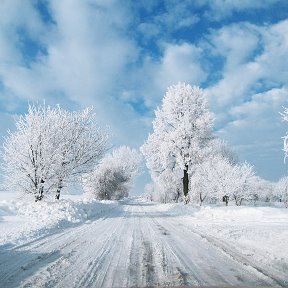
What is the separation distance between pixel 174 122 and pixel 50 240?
78.7ft

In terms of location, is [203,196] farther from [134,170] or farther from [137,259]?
[137,259]

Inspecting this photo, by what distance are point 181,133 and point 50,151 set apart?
11.9m

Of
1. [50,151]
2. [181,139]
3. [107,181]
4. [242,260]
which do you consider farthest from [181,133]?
[107,181]

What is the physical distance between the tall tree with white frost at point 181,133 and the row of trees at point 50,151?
219 inches

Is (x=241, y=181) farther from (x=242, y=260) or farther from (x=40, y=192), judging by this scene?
(x=242, y=260)

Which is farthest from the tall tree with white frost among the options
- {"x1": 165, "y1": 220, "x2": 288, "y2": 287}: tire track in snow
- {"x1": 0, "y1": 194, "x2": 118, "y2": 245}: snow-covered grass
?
{"x1": 165, "y1": 220, "x2": 288, "y2": 287}: tire track in snow

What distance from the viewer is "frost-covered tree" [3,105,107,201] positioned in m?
25.6

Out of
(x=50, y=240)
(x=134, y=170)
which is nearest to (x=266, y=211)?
(x=50, y=240)

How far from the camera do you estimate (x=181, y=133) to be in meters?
32.6

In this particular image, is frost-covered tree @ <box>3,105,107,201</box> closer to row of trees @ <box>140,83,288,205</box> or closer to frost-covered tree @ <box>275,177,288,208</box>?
row of trees @ <box>140,83,288,205</box>

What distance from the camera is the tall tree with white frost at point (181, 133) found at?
106ft

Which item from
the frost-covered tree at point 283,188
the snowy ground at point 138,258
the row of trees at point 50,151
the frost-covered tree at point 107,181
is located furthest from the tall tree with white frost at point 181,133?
the frost-covered tree at point 283,188

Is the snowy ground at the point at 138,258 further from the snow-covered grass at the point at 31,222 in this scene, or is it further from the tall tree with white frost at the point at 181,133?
the tall tree with white frost at the point at 181,133

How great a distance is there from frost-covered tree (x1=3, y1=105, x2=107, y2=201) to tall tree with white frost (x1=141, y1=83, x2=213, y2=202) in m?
7.21
